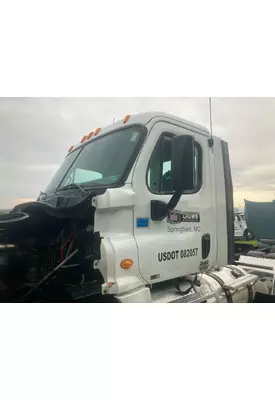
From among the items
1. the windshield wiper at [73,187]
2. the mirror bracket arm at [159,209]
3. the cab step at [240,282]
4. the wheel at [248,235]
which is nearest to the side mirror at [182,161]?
→ the mirror bracket arm at [159,209]

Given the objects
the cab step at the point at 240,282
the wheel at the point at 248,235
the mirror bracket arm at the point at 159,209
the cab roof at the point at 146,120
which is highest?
the cab roof at the point at 146,120

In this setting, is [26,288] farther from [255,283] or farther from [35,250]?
[255,283]

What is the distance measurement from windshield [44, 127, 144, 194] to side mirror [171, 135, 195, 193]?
0.41 metres

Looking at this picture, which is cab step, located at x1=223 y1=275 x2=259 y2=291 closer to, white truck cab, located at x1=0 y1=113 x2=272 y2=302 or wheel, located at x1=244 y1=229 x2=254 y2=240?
white truck cab, located at x1=0 y1=113 x2=272 y2=302

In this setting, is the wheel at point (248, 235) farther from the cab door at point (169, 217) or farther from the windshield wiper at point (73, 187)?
the windshield wiper at point (73, 187)

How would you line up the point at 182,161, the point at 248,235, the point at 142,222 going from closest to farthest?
1. the point at 182,161
2. the point at 142,222
3. the point at 248,235

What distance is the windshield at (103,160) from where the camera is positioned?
228 cm

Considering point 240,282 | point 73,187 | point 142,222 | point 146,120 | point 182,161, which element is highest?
point 146,120

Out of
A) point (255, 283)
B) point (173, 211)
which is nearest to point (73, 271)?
point (173, 211)

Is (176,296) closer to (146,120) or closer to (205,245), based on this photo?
(205,245)

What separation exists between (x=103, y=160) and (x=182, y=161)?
2.69ft

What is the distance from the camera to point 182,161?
2002 millimetres

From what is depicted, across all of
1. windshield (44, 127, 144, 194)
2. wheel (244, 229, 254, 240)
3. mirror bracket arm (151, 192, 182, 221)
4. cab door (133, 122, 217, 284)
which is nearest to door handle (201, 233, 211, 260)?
cab door (133, 122, 217, 284)

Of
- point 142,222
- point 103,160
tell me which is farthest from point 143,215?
point 103,160
